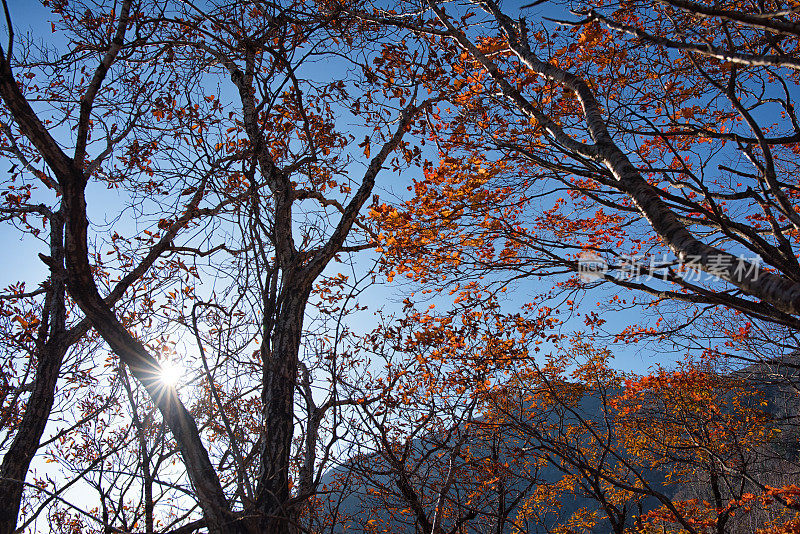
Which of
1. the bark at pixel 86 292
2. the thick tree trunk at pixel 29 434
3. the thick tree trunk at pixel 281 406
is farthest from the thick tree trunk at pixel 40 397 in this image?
the thick tree trunk at pixel 281 406

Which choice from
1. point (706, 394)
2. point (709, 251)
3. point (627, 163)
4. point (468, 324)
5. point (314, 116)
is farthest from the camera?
point (706, 394)

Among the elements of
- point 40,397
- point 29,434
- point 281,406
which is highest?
point 40,397

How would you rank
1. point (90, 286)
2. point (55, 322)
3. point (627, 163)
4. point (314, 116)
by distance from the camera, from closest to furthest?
point (90, 286) → point (627, 163) → point (314, 116) → point (55, 322)

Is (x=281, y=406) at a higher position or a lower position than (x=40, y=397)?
lower

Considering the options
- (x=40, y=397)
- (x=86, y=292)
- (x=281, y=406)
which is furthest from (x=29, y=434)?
(x=281, y=406)

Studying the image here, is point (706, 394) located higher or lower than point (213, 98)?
lower

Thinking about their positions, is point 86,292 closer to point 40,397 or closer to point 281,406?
point 281,406

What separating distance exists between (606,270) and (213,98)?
447cm

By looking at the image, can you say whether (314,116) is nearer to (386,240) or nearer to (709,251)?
(386,240)

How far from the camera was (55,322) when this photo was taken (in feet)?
18.7

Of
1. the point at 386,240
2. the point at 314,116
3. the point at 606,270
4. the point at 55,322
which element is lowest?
the point at 606,270

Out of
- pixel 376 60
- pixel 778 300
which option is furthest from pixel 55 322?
pixel 778 300

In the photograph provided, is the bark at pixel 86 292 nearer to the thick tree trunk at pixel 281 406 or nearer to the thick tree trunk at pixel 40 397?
the thick tree trunk at pixel 281 406

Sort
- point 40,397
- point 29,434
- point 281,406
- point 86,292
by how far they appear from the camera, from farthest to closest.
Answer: point 40,397, point 29,434, point 281,406, point 86,292
